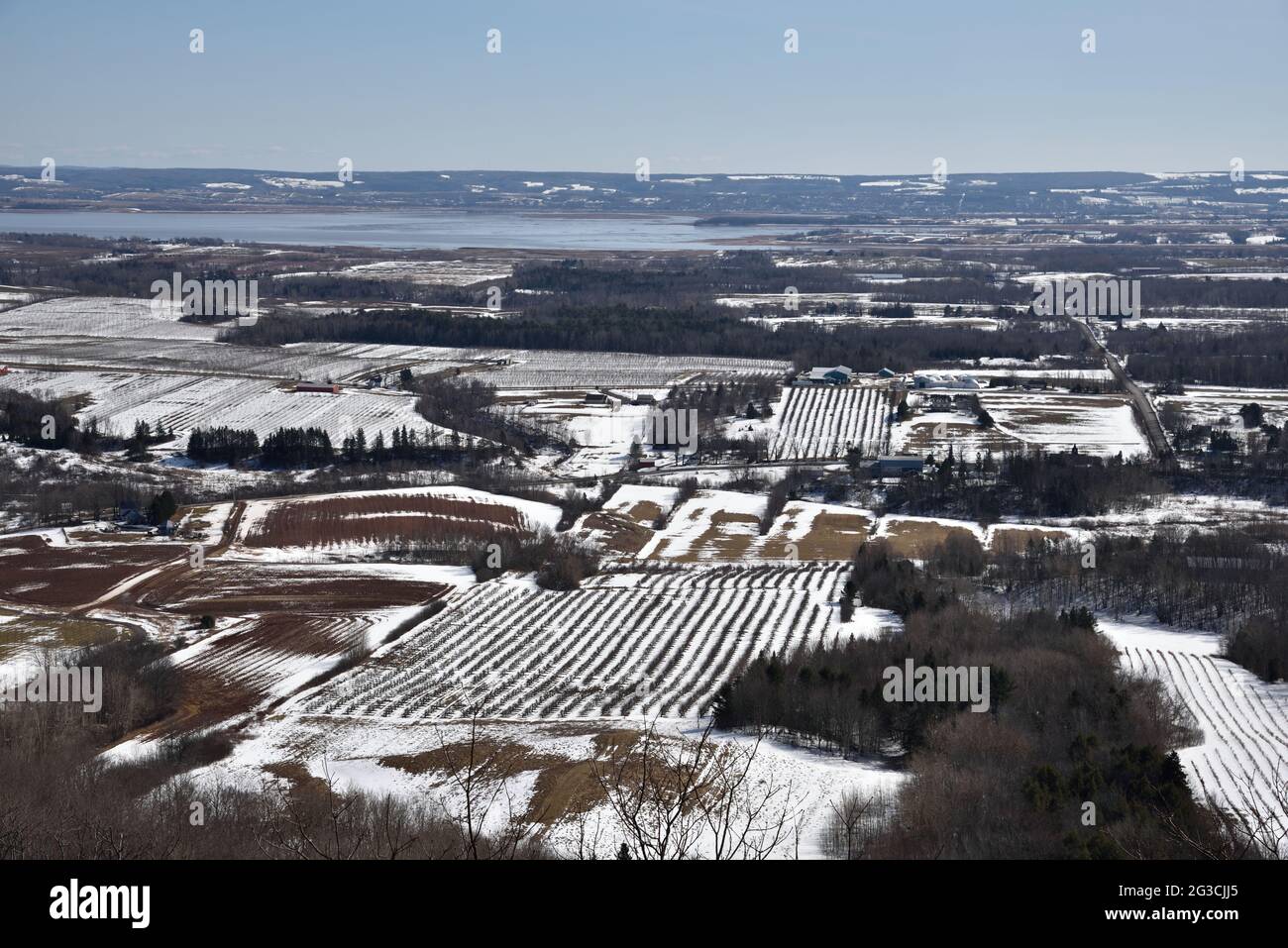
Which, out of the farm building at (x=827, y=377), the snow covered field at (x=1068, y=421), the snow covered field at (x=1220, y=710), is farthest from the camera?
the farm building at (x=827, y=377)

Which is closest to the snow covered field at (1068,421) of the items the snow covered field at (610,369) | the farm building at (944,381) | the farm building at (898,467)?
the farm building at (944,381)

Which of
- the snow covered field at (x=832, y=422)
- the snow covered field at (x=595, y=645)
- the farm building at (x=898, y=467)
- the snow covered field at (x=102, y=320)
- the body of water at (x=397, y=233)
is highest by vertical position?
the body of water at (x=397, y=233)

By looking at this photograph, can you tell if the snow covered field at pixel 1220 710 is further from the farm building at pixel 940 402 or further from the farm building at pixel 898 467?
the farm building at pixel 940 402

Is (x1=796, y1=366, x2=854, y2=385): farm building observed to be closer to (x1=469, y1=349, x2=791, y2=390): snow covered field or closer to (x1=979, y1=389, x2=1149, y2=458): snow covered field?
(x1=469, y1=349, x2=791, y2=390): snow covered field

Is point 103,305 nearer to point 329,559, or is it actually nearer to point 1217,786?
point 329,559

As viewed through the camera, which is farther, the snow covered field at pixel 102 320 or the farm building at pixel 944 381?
the snow covered field at pixel 102 320

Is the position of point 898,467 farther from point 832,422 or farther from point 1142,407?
point 1142,407

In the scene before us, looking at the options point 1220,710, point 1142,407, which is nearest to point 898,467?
point 1142,407
